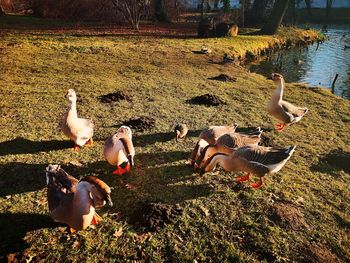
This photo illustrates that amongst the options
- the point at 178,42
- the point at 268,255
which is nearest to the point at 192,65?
the point at 178,42

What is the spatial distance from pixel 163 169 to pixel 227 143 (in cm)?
173

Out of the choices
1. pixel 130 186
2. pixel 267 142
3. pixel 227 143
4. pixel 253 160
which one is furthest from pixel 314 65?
pixel 130 186

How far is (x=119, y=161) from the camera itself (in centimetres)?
734

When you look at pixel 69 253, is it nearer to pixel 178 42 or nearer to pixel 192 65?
pixel 192 65

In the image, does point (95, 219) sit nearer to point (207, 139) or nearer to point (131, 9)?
point (207, 139)

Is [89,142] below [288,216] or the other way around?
the other way around

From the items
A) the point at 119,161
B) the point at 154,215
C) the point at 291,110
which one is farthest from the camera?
the point at 291,110

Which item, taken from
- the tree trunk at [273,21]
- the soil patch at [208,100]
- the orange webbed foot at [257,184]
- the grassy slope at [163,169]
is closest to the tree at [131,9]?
the grassy slope at [163,169]

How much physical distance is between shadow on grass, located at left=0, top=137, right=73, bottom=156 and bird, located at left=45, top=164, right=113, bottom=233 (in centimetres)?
294

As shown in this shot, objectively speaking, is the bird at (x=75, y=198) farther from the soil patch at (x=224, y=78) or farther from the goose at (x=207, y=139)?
the soil patch at (x=224, y=78)

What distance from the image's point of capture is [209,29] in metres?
25.2

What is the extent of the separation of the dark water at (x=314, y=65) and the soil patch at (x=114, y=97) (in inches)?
→ 460

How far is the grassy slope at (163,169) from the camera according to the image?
5809 millimetres

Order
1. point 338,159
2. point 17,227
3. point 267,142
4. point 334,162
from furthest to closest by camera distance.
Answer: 1. point 267,142
2. point 338,159
3. point 334,162
4. point 17,227
